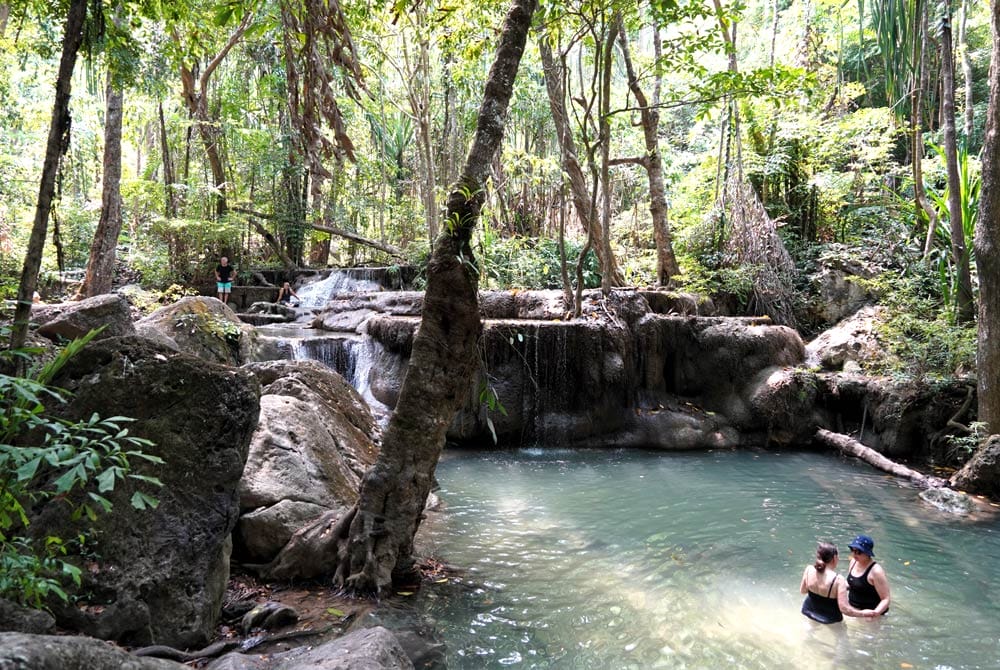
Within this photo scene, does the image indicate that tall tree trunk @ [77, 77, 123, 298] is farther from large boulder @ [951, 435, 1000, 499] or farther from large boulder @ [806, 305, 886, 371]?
large boulder @ [951, 435, 1000, 499]

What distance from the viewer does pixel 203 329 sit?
902 cm

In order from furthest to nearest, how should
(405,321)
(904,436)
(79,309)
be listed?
(405,321) < (904,436) < (79,309)

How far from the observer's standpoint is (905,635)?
4445 mm

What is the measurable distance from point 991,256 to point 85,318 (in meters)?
10.4

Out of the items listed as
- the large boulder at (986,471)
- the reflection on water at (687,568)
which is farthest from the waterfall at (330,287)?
the large boulder at (986,471)

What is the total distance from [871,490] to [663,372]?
417 centimetres

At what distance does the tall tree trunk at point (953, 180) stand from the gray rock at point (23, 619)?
10921 millimetres

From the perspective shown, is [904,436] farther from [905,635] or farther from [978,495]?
[905,635]

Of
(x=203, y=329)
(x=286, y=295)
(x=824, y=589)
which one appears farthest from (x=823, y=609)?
(x=286, y=295)

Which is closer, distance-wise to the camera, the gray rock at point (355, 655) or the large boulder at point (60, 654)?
the large boulder at point (60, 654)

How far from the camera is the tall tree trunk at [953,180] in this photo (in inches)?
340

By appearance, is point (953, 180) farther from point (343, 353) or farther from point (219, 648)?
point (219, 648)

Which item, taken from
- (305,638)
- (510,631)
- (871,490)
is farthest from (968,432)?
(305,638)

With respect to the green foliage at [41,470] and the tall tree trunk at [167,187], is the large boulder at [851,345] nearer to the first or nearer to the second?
the green foliage at [41,470]
